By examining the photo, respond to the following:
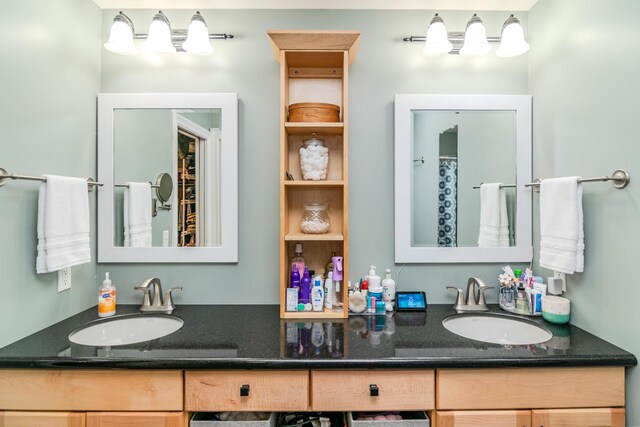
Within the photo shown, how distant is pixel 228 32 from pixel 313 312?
4.72 ft

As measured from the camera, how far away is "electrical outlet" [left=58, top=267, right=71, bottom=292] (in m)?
1.45

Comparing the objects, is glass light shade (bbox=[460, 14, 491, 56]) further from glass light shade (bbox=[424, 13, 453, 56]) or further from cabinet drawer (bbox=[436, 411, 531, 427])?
cabinet drawer (bbox=[436, 411, 531, 427])

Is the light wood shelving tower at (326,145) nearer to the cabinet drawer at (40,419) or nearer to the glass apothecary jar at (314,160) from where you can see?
the glass apothecary jar at (314,160)

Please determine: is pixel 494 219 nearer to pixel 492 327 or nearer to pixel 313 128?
pixel 492 327

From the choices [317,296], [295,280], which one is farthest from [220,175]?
[317,296]

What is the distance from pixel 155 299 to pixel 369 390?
109 centimetres

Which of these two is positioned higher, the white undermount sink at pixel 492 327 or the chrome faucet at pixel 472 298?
the chrome faucet at pixel 472 298

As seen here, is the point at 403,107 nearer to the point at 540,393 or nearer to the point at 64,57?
the point at 540,393

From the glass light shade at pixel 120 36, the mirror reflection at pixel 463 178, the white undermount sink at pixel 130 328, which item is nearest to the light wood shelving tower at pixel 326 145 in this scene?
the mirror reflection at pixel 463 178

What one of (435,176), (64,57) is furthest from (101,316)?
A: (435,176)

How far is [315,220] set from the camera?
5.18 feet

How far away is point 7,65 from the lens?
47.4 inches

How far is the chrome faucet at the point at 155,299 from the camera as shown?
1606 millimetres

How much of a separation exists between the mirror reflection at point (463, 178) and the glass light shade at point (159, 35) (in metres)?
1.23
